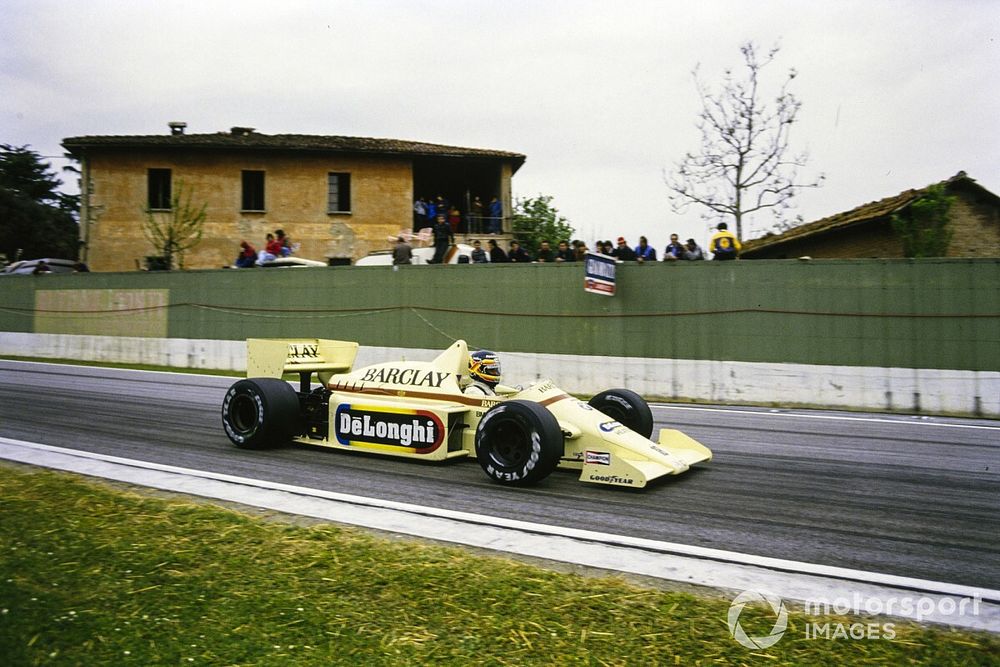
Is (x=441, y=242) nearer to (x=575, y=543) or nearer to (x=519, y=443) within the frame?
(x=519, y=443)

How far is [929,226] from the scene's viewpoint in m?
15.9

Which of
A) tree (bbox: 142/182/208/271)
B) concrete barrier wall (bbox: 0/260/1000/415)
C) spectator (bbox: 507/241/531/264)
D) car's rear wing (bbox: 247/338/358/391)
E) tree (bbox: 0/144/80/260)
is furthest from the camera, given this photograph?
tree (bbox: 0/144/80/260)

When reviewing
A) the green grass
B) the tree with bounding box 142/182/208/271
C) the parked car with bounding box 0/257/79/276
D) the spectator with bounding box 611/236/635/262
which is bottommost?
the green grass

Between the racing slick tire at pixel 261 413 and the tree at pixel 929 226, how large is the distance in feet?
42.0

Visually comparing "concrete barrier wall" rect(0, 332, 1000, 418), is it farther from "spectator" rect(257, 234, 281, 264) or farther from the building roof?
the building roof

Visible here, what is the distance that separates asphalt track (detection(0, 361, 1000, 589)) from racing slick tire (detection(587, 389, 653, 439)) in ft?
2.26

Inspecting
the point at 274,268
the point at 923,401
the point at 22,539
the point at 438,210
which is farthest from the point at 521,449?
the point at 438,210

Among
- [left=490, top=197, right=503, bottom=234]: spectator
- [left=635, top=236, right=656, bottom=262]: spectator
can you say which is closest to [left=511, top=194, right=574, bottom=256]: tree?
[left=490, top=197, right=503, bottom=234]: spectator

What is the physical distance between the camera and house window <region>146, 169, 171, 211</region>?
106 ft

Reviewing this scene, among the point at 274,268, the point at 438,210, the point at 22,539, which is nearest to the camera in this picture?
the point at 22,539

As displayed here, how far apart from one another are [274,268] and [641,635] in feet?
58.2

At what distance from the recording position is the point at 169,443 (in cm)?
909

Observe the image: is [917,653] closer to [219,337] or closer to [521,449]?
[521,449]

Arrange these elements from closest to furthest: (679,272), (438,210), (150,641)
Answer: (150,641)
(679,272)
(438,210)
